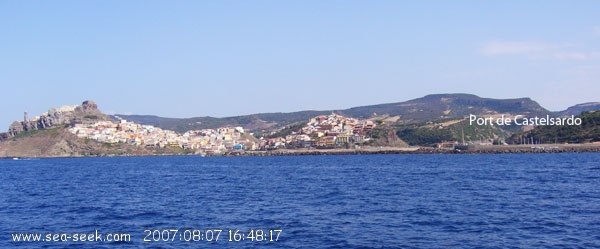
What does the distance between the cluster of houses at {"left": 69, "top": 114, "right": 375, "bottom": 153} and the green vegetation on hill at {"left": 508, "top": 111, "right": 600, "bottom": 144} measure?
42.1 m

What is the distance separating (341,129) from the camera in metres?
166

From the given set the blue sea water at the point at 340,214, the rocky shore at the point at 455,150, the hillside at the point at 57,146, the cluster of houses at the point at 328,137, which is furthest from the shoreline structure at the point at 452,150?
the blue sea water at the point at 340,214

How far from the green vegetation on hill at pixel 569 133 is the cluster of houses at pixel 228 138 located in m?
42.1

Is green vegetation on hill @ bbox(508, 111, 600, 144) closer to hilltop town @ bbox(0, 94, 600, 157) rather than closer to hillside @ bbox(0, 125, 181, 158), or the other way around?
hilltop town @ bbox(0, 94, 600, 157)

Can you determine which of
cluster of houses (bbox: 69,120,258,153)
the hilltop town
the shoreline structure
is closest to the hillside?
the hilltop town

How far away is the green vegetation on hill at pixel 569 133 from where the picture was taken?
114 m

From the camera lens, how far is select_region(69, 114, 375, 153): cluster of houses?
6038 inches

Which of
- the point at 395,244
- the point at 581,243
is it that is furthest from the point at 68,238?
the point at 581,243

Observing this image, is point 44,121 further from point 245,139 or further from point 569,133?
point 569,133

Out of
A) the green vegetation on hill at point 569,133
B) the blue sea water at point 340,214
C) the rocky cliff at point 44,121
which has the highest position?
the rocky cliff at point 44,121

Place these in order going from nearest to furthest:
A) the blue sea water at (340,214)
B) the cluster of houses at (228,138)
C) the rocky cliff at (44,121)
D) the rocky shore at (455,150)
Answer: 1. the blue sea water at (340,214)
2. the rocky shore at (455,150)
3. the cluster of houses at (228,138)
4. the rocky cliff at (44,121)

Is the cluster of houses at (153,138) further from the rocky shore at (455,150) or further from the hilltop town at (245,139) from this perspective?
the rocky shore at (455,150)

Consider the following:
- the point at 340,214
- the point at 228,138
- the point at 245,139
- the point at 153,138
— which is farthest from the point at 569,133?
the point at 153,138

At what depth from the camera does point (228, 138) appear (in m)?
194
